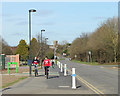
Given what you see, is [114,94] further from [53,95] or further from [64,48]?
[64,48]

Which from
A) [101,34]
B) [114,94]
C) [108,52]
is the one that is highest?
[101,34]

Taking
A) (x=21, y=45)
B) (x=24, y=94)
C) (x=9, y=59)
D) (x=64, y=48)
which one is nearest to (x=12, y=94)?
(x=24, y=94)

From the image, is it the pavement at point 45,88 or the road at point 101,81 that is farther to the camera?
the road at point 101,81

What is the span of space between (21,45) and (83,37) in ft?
70.7

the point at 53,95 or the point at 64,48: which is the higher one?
the point at 64,48

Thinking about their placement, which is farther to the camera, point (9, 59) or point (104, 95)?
point (9, 59)

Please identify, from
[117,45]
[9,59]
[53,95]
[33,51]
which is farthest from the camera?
[33,51]

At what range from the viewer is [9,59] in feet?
142

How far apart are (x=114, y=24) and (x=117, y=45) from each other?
15.0 feet

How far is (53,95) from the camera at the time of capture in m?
10.5

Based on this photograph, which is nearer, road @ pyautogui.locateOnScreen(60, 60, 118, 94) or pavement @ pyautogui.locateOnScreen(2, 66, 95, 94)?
pavement @ pyautogui.locateOnScreen(2, 66, 95, 94)

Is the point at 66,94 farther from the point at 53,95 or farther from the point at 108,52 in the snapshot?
the point at 108,52

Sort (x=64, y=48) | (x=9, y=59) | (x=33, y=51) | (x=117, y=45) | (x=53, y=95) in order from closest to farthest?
(x=53, y=95) < (x=9, y=59) < (x=117, y=45) < (x=33, y=51) < (x=64, y=48)

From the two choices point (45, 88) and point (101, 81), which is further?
point (101, 81)
